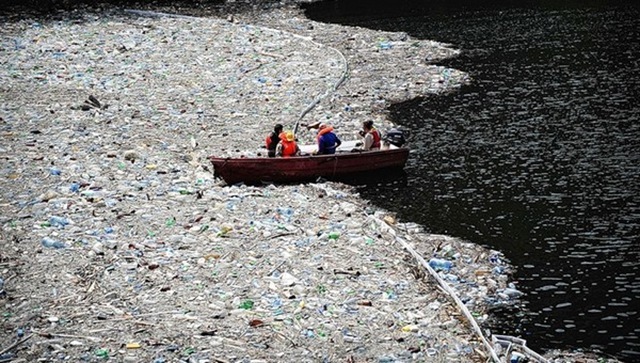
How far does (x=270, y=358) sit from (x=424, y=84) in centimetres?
2035

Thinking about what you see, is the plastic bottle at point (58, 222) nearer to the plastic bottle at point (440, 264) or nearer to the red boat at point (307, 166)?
the red boat at point (307, 166)

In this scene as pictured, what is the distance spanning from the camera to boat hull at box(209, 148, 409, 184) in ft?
66.9

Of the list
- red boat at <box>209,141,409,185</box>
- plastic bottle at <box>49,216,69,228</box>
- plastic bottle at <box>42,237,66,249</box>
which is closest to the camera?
plastic bottle at <box>42,237,66,249</box>

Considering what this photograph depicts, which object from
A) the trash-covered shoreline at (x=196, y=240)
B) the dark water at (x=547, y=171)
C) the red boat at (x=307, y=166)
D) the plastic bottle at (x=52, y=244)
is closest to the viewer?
the trash-covered shoreline at (x=196, y=240)

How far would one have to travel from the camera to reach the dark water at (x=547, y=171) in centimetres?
1495

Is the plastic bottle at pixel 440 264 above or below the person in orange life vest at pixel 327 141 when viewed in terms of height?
below

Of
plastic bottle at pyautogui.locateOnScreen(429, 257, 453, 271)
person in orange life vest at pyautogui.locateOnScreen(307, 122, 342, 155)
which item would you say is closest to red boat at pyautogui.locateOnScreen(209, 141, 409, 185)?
person in orange life vest at pyautogui.locateOnScreen(307, 122, 342, 155)

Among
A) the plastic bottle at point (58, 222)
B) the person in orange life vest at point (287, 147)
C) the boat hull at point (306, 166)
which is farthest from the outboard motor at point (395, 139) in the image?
the plastic bottle at point (58, 222)

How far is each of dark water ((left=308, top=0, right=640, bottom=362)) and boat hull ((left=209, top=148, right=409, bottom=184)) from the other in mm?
770

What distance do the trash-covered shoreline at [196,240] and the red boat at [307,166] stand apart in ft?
1.29

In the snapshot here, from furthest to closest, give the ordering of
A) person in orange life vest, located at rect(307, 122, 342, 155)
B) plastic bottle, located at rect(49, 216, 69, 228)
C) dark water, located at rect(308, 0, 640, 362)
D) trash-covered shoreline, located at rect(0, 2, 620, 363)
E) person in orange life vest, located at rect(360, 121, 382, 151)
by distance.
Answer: person in orange life vest, located at rect(360, 121, 382, 151) < person in orange life vest, located at rect(307, 122, 342, 155) < plastic bottle, located at rect(49, 216, 69, 228) < dark water, located at rect(308, 0, 640, 362) < trash-covered shoreline, located at rect(0, 2, 620, 363)

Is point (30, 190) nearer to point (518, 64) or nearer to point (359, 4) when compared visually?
point (518, 64)

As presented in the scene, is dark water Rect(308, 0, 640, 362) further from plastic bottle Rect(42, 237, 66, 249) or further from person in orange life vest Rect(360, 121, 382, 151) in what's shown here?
plastic bottle Rect(42, 237, 66, 249)

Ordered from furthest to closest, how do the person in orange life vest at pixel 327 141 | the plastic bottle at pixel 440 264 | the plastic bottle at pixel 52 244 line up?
1. the person in orange life vest at pixel 327 141
2. the plastic bottle at pixel 440 264
3. the plastic bottle at pixel 52 244
